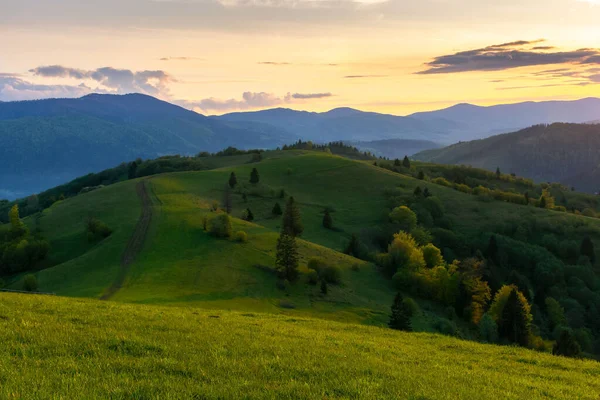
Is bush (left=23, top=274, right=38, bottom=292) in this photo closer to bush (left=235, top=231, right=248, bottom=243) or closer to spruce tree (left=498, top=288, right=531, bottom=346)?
bush (left=235, top=231, right=248, bottom=243)

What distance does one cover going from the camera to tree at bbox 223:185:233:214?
4302 inches

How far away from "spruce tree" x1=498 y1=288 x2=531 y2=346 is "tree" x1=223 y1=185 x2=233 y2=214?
69.1 m

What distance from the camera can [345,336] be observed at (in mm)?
23094

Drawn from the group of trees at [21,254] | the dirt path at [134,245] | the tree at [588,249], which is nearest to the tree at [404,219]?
the tree at [588,249]

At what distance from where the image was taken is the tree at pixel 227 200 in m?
109

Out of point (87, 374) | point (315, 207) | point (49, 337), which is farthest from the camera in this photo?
point (315, 207)

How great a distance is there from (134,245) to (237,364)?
57.7 meters

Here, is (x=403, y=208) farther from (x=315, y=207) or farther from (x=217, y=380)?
(x=217, y=380)

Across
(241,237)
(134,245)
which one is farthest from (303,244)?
(134,245)

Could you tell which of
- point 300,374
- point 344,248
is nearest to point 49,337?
point 300,374

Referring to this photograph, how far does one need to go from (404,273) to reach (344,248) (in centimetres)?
2265

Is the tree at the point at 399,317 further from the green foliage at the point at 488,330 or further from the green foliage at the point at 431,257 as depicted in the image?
the green foliage at the point at 431,257

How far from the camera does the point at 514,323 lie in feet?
176

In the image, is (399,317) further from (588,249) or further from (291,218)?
(588,249)
